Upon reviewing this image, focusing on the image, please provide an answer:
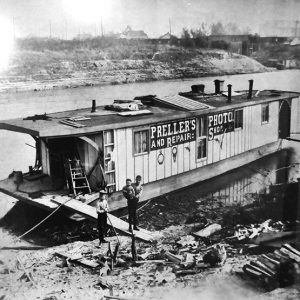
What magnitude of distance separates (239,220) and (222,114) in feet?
3.98

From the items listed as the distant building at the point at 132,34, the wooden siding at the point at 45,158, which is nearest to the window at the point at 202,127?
the distant building at the point at 132,34

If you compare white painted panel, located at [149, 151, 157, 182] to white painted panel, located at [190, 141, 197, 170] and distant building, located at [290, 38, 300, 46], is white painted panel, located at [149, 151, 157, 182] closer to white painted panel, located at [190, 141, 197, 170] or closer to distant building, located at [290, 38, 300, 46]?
white painted panel, located at [190, 141, 197, 170]

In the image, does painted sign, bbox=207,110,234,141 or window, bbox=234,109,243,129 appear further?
window, bbox=234,109,243,129

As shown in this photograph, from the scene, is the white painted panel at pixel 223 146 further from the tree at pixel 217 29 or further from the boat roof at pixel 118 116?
the tree at pixel 217 29

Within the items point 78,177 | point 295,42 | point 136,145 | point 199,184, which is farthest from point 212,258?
point 295,42

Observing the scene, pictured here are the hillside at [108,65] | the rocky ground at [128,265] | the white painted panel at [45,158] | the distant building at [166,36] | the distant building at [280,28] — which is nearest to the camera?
the rocky ground at [128,265]

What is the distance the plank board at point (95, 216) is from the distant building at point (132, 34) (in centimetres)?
155

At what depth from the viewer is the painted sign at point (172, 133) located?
4223mm

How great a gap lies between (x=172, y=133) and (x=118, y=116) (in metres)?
0.57

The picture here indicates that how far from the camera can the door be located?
5.44 metres

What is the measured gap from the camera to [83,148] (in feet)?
13.0

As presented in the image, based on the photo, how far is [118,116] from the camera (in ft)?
14.2

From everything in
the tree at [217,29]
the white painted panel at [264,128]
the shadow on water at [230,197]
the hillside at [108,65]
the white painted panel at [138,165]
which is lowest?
the shadow on water at [230,197]

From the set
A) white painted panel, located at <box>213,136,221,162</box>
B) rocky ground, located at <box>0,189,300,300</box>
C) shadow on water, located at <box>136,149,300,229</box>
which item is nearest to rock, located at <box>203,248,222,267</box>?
rocky ground, located at <box>0,189,300,300</box>
